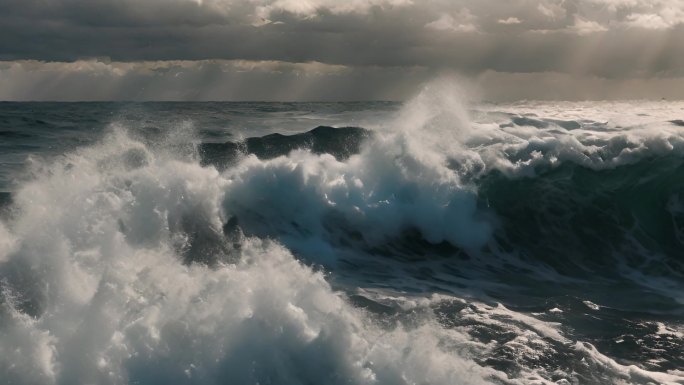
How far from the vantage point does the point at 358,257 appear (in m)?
13.8

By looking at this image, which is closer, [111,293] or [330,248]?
[111,293]

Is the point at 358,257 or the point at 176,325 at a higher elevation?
the point at 176,325

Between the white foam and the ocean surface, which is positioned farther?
the ocean surface

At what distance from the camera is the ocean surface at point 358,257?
7.53m

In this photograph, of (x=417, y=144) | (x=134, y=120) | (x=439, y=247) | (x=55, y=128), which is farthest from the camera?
(x=134, y=120)

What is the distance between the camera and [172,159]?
1505 cm

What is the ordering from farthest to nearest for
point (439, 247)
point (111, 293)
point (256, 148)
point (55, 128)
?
point (55, 128), point (256, 148), point (439, 247), point (111, 293)

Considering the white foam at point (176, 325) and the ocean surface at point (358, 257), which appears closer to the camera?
the white foam at point (176, 325)

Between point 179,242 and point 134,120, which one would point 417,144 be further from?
point 134,120

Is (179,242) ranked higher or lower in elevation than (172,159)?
lower

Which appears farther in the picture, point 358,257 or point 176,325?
point 358,257

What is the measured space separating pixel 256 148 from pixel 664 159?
432 inches

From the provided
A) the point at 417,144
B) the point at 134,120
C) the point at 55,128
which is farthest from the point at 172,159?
the point at 134,120

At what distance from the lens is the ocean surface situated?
753 cm
